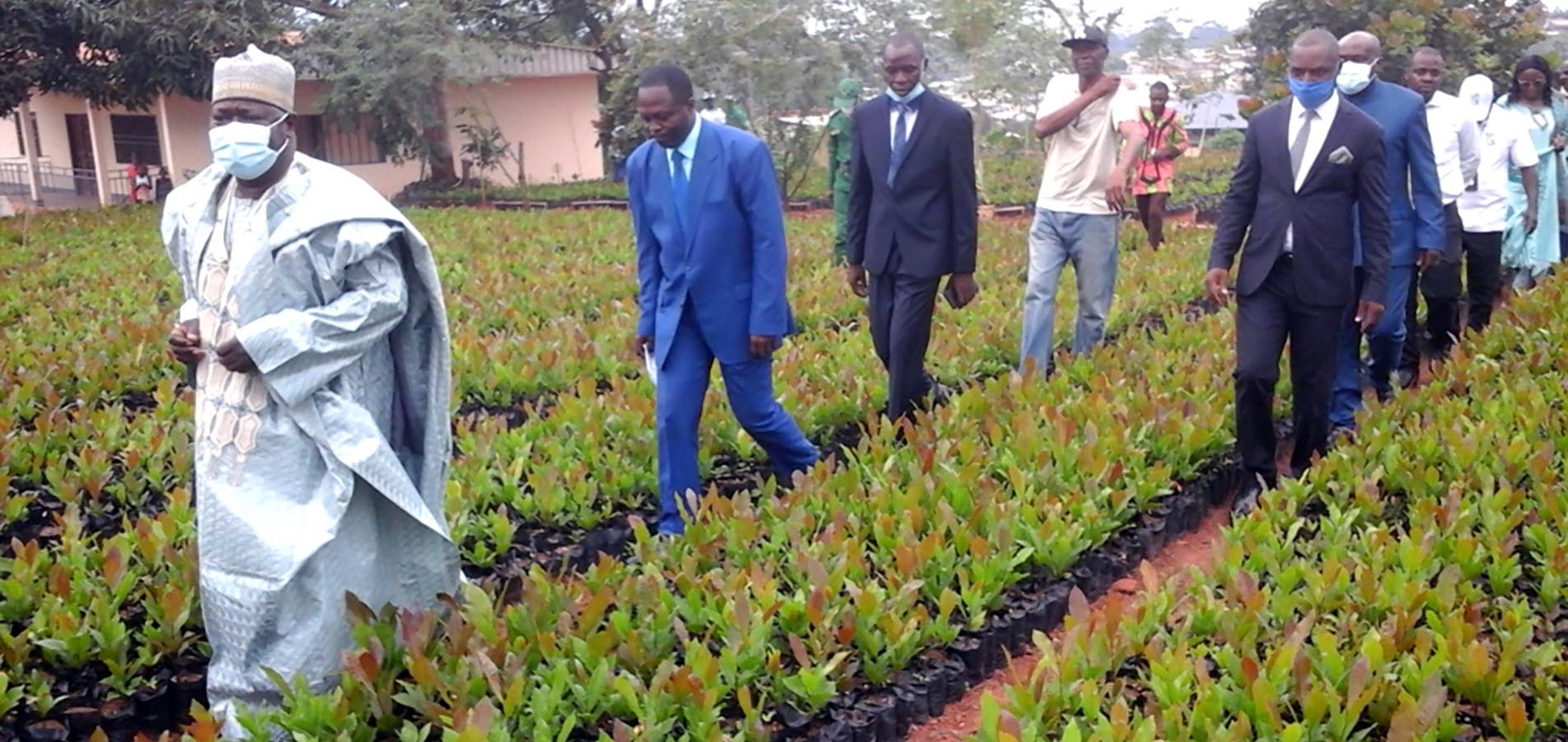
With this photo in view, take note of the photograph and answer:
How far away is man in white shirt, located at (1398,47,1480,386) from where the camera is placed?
698 cm

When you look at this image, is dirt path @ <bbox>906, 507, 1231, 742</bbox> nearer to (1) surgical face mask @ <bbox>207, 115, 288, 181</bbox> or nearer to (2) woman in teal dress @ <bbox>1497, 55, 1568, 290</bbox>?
(1) surgical face mask @ <bbox>207, 115, 288, 181</bbox>

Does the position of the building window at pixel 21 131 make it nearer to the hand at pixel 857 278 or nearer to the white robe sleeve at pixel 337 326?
the hand at pixel 857 278

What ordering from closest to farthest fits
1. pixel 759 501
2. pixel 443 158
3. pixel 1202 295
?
1. pixel 759 501
2. pixel 1202 295
3. pixel 443 158

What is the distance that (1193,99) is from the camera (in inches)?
1251

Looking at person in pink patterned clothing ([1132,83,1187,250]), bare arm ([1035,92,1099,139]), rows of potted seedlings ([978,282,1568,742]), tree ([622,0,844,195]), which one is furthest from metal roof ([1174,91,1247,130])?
rows of potted seedlings ([978,282,1568,742])

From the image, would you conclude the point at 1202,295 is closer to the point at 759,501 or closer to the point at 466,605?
the point at 759,501

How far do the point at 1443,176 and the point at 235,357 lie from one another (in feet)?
19.3

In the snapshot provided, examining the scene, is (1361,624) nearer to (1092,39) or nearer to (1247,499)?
(1247,499)

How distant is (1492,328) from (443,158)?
2024 cm

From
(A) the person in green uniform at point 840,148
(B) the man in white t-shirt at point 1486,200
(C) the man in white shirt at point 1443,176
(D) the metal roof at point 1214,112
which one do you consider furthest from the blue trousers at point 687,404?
(D) the metal roof at point 1214,112

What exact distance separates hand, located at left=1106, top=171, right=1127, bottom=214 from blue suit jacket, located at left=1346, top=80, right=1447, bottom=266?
1066mm

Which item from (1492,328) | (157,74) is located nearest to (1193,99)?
(157,74)

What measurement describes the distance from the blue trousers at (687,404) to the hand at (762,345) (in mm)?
50

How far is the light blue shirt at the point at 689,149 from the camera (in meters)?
4.87
